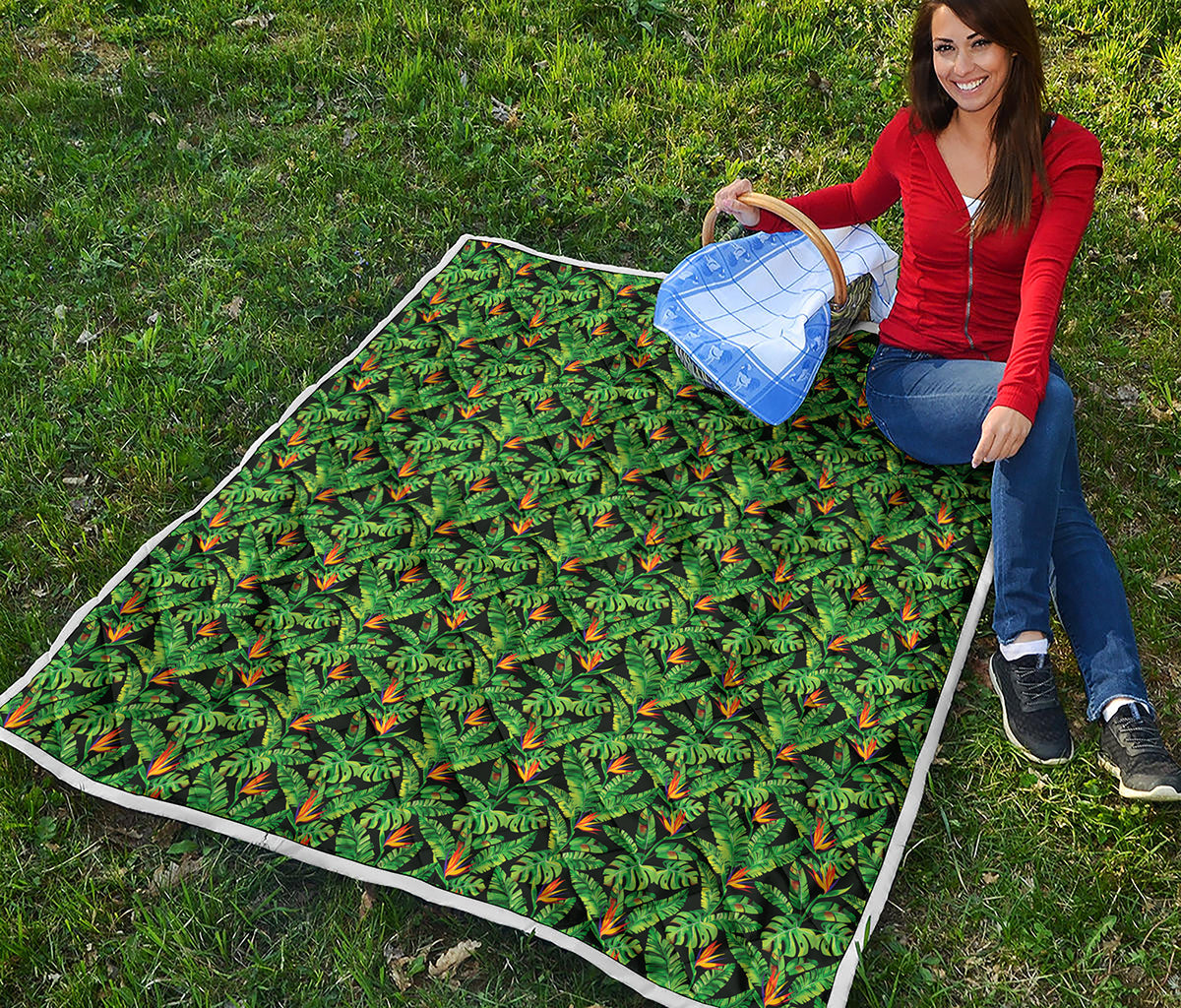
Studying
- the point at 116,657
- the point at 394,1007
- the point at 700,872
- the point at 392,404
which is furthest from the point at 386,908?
the point at 392,404

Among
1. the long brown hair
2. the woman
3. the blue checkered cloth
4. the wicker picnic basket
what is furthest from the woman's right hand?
the long brown hair

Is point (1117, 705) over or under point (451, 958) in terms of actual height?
over

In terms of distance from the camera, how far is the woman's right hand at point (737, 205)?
10.9 feet

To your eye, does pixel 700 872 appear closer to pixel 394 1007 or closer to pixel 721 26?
pixel 394 1007

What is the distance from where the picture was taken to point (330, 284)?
13.2ft

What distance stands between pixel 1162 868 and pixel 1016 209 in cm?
163

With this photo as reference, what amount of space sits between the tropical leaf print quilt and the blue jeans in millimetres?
203

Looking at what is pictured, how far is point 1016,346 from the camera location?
273 cm

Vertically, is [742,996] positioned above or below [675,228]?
below

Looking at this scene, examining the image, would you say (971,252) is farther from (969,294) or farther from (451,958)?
(451,958)

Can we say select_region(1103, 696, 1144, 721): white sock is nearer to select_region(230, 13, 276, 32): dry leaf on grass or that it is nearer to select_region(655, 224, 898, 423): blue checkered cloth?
select_region(655, 224, 898, 423): blue checkered cloth

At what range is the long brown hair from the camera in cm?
263

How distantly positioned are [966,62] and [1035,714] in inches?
63.5

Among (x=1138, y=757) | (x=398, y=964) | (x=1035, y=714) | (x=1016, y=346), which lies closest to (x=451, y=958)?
(x=398, y=964)
